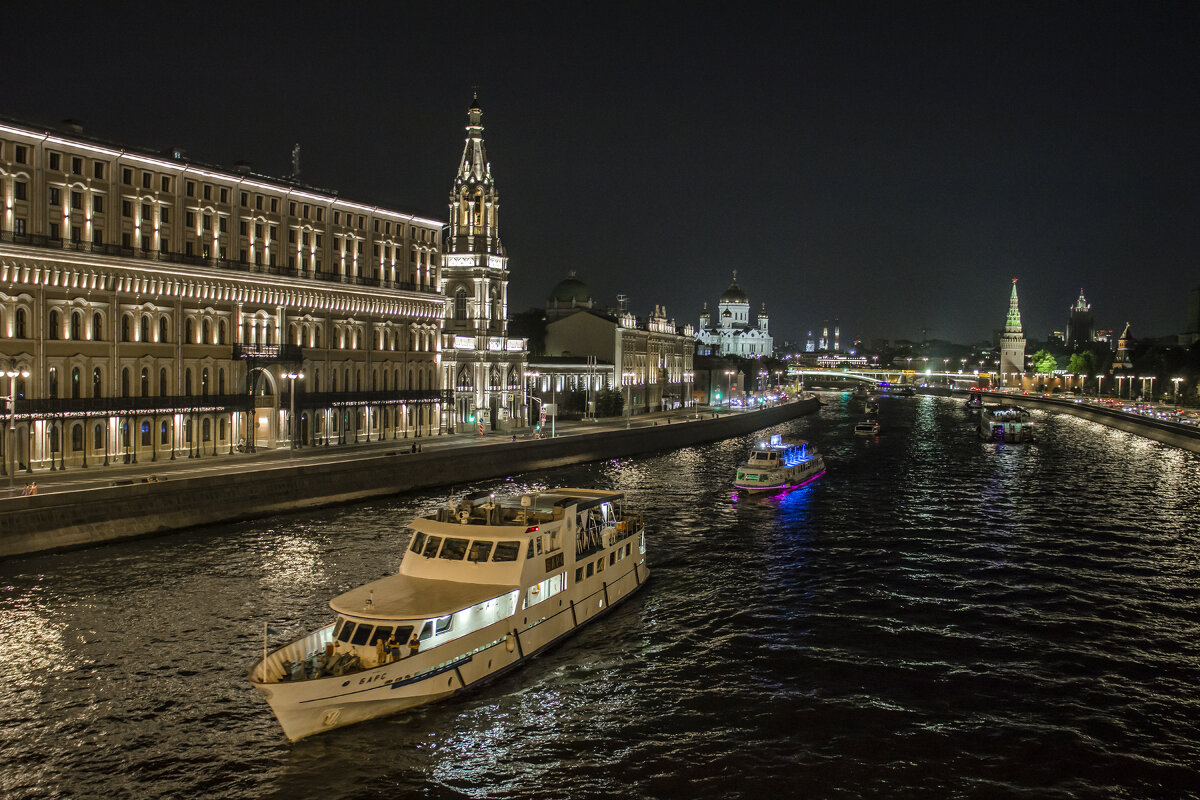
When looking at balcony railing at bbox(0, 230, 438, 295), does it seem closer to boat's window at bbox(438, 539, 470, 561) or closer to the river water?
the river water

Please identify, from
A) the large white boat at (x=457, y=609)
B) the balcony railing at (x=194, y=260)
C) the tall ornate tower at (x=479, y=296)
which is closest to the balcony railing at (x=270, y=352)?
the balcony railing at (x=194, y=260)

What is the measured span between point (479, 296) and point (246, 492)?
5151 centimetres

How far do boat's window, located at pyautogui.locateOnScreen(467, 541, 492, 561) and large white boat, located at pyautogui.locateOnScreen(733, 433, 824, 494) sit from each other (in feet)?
133

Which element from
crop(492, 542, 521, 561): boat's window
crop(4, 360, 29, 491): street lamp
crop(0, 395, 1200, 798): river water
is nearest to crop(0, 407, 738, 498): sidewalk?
crop(4, 360, 29, 491): street lamp

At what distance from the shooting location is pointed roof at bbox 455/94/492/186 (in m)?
99.9

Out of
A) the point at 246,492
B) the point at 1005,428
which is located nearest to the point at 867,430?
the point at 1005,428

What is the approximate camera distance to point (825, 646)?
104 feet

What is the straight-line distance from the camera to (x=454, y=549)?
29.6m

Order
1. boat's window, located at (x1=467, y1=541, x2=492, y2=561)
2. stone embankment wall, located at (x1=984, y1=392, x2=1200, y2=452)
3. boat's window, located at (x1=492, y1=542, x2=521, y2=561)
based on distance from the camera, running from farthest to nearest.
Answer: stone embankment wall, located at (x1=984, y1=392, x2=1200, y2=452) < boat's window, located at (x1=467, y1=541, x2=492, y2=561) < boat's window, located at (x1=492, y1=542, x2=521, y2=561)

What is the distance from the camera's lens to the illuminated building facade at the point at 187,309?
177 feet

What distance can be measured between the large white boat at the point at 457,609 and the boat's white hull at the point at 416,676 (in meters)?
0.03

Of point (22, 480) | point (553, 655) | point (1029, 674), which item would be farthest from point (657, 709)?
point (22, 480)

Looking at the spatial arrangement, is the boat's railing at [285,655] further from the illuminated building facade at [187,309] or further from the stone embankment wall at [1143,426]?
the stone embankment wall at [1143,426]

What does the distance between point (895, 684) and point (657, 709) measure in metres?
7.62
